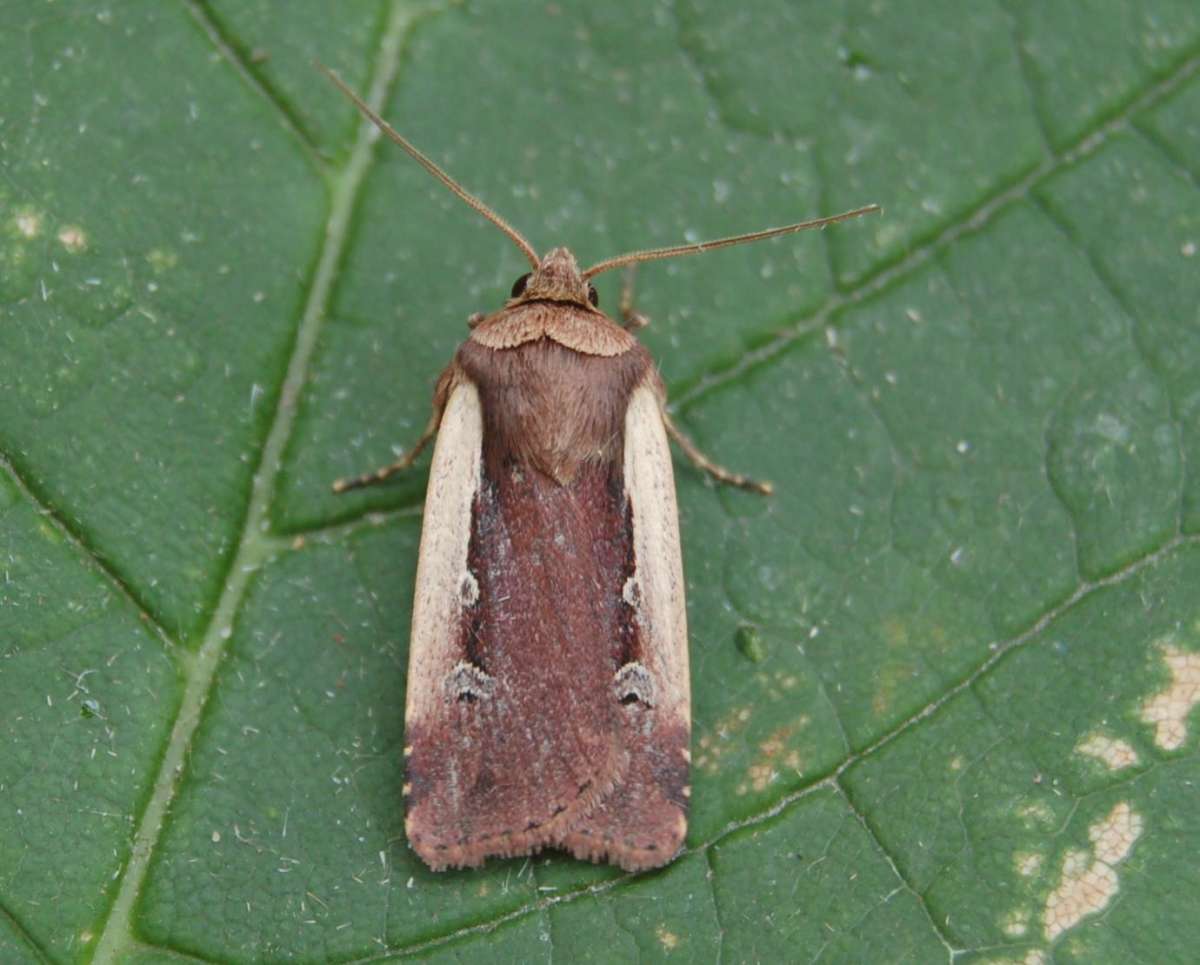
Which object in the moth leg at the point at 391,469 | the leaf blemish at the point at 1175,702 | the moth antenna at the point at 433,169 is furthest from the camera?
the moth leg at the point at 391,469

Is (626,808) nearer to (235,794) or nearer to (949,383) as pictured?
(235,794)

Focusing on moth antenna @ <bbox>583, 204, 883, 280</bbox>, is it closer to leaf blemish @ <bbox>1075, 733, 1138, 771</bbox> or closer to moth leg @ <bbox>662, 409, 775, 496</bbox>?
moth leg @ <bbox>662, 409, 775, 496</bbox>

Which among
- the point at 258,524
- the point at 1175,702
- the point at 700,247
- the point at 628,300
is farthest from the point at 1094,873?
the point at 258,524

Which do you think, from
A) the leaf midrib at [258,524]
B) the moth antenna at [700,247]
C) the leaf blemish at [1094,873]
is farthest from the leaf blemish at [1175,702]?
the leaf midrib at [258,524]

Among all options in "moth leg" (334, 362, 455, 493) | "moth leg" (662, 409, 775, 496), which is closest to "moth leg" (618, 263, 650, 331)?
"moth leg" (662, 409, 775, 496)

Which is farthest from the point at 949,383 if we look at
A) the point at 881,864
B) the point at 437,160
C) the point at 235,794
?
the point at 235,794

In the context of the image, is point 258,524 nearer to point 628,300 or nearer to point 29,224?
point 29,224

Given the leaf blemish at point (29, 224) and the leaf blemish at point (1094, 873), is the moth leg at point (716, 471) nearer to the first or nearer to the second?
the leaf blemish at point (1094, 873)
